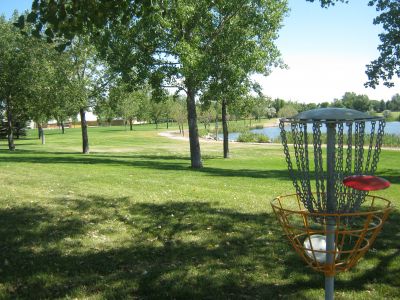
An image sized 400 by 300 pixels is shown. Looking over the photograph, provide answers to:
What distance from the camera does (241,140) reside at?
52781 millimetres

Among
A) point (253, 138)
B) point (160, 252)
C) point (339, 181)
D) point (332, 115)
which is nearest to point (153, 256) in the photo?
point (160, 252)

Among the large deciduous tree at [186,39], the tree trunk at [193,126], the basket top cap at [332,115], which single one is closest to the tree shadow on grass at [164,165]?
the tree trunk at [193,126]

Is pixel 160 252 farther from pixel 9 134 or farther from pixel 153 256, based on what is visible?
pixel 9 134

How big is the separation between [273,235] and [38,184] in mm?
7655

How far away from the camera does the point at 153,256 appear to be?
605cm

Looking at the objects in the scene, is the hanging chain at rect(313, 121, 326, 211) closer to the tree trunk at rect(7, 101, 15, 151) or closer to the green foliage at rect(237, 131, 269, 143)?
the tree trunk at rect(7, 101, 15, 151)

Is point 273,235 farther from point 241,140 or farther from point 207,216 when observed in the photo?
point 241,140

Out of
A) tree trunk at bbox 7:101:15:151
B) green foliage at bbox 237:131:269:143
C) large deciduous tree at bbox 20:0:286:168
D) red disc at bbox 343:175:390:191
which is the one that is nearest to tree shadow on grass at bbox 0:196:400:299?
red disc at bbox 343:175:390:191

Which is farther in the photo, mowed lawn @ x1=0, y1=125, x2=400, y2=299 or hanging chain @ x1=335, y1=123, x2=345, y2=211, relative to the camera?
mowed lawn @ x1=0, y1=125, x2=400, y2=299

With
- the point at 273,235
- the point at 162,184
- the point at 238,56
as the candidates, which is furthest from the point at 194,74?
the point at 273,235

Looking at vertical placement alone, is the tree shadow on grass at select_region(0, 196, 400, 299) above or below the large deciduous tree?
below

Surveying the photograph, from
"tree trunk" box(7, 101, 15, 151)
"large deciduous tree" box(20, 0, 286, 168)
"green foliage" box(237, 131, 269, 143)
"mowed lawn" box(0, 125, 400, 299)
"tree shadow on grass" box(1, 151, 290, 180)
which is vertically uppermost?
"large deciduous tree" box(20, 0, 286, 168)

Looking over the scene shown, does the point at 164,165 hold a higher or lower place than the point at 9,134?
lower

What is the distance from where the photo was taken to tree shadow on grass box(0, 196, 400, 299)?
4957 mm
